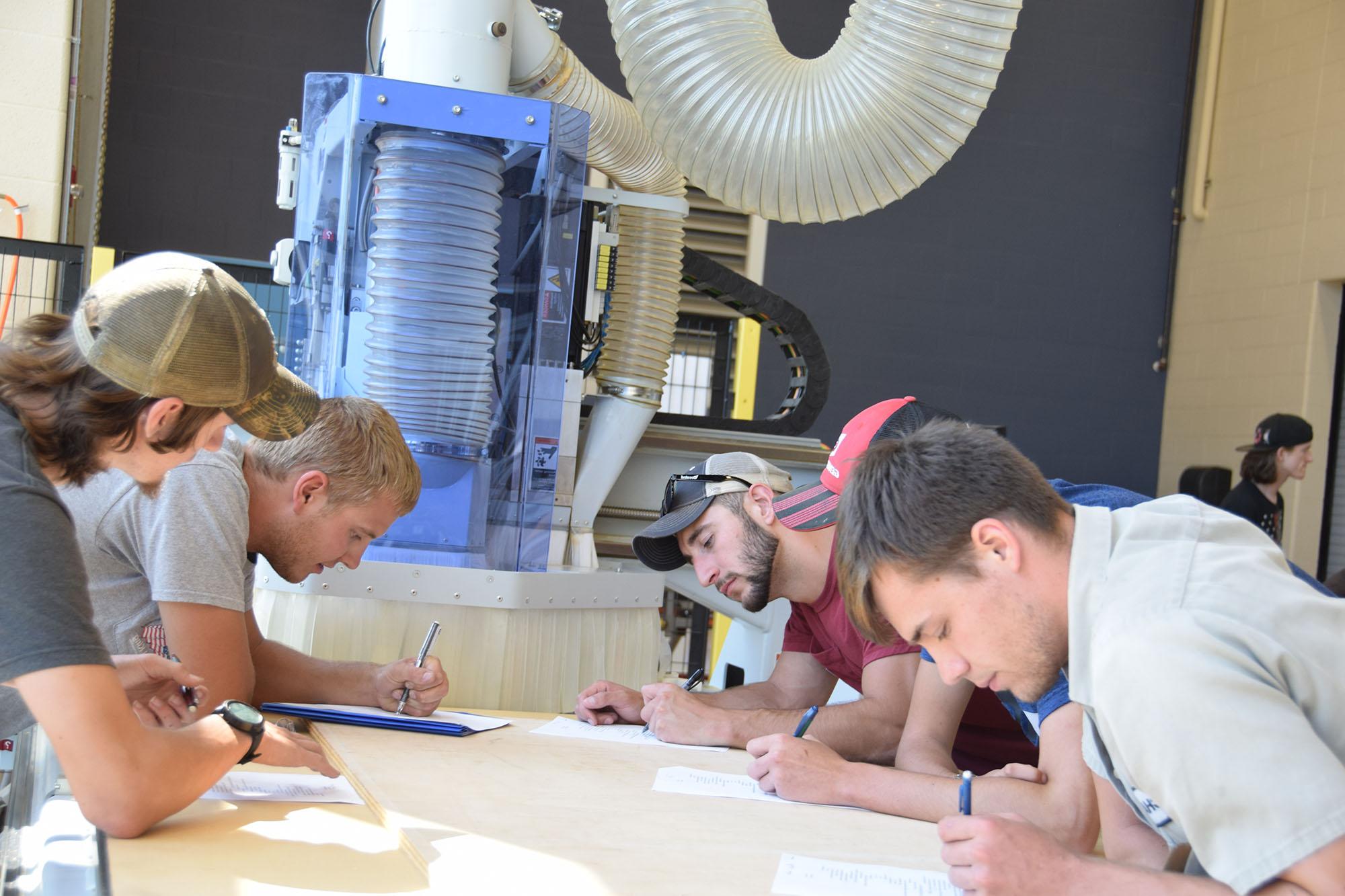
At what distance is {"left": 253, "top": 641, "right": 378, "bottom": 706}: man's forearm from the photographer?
2012 mm

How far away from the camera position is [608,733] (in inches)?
78.1

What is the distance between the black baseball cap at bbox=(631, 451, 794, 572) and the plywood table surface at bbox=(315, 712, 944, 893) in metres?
0.59

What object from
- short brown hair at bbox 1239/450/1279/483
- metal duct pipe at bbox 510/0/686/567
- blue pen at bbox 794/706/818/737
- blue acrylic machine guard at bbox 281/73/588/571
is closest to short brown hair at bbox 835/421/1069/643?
blue pen at bbox 794/706/818/737

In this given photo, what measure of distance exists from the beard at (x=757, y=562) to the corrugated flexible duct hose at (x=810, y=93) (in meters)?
0.76

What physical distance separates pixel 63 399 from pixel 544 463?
54.0 inches

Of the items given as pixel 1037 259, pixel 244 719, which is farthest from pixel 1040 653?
pixel 1037 259

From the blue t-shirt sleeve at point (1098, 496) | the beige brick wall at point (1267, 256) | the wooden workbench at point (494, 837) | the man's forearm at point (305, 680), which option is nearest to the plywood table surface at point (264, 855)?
the wooden workbench at point (494, 837)

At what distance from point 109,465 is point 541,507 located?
1.31 metres

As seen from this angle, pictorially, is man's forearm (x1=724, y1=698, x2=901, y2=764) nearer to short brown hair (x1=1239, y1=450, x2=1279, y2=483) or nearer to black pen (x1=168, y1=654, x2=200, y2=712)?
black pen (x1=168, y1=654, x2=200, y2=712)

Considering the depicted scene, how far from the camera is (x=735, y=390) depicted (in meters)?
5.82

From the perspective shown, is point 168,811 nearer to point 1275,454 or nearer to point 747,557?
point 747,557

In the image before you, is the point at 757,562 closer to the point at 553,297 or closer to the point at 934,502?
the point at 553,297

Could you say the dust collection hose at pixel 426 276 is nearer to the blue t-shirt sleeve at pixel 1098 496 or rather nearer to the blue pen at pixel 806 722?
the blue pen at pixel 806 722

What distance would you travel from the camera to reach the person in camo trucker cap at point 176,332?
1.11 m
